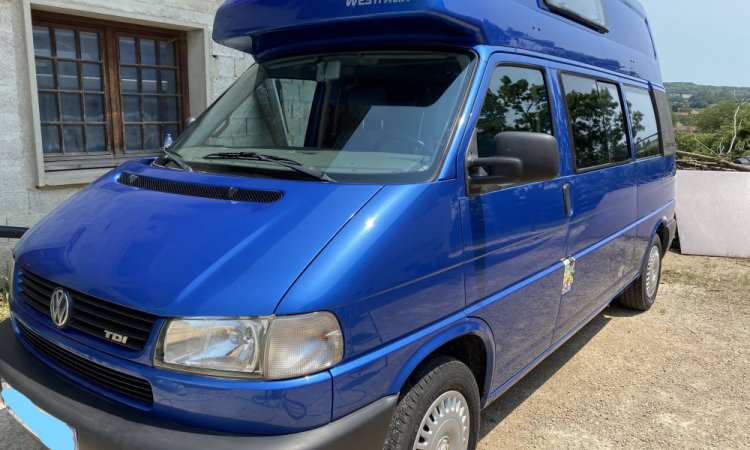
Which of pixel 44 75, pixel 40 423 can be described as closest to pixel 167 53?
pixel 44 75

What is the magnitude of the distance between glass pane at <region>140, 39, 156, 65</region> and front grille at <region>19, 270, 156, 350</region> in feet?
16.0

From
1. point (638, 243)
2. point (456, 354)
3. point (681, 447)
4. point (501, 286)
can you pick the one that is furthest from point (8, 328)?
point (638, 243)

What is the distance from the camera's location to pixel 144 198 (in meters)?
2.54

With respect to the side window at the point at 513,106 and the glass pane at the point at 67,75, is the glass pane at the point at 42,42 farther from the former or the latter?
the side window at the point at 513,106

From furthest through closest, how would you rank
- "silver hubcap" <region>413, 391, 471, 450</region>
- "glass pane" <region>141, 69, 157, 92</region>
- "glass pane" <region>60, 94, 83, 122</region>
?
"glass pane" <region>141, 69, 157, 92</region> < "glass pane" <region>60, 94, 83, 122</region> < "silver hubcap" <region>413, 391, 471, 450</region>

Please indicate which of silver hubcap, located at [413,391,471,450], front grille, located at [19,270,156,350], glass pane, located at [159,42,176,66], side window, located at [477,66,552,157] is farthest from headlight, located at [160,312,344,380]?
glass pane, located at [159,42,176,66]

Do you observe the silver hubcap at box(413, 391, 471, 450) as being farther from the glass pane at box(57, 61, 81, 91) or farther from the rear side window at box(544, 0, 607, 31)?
the glass pane at box(57, 61, 81, 91)

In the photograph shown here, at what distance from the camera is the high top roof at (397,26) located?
2752 mm

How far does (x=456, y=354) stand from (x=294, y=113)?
1.48m

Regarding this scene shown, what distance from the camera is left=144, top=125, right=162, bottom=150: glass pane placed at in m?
6.88

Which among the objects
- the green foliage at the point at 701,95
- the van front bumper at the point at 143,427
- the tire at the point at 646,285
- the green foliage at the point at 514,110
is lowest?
the tire at the point at 646,285

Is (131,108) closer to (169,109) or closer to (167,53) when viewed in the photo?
(169,109)

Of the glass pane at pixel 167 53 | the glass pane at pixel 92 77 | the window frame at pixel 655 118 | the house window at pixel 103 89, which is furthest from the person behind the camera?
the glass pane at pixel 167 53

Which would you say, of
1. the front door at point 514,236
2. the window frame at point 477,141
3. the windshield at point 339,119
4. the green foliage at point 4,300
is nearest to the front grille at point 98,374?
the windshield at point 339,119
